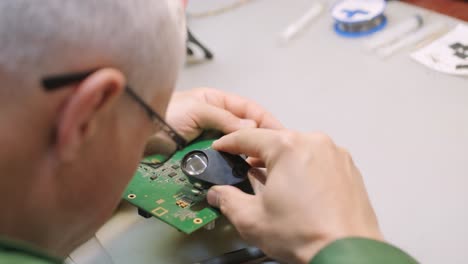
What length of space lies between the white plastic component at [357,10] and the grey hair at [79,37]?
0.87 m

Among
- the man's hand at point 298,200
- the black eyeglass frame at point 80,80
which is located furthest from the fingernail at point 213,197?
the black eyeglass frame at point 80,80

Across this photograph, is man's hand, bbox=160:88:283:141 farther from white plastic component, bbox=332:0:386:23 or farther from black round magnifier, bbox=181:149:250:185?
white plastic component, bbox=332:0:386:23

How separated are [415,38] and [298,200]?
0.74 metres

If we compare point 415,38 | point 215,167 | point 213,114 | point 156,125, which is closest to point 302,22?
point 415,38

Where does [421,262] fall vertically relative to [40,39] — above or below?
below

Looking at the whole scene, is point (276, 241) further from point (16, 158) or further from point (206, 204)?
point (16, 158)

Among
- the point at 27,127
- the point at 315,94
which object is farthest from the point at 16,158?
the point at 315,94

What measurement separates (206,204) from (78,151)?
30 cm

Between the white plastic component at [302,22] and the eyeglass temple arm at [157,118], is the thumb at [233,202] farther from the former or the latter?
the white plastic component at [302,22]

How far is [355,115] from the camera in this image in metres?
1.06

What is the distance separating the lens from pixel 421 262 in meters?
0.77

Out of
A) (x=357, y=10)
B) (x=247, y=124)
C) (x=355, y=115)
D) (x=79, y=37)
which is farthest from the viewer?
(x=357, y=10)

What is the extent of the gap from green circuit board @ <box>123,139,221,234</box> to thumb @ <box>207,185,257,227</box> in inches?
0.9

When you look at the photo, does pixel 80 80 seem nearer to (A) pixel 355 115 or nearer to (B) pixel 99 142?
(B) pixel 99 142
